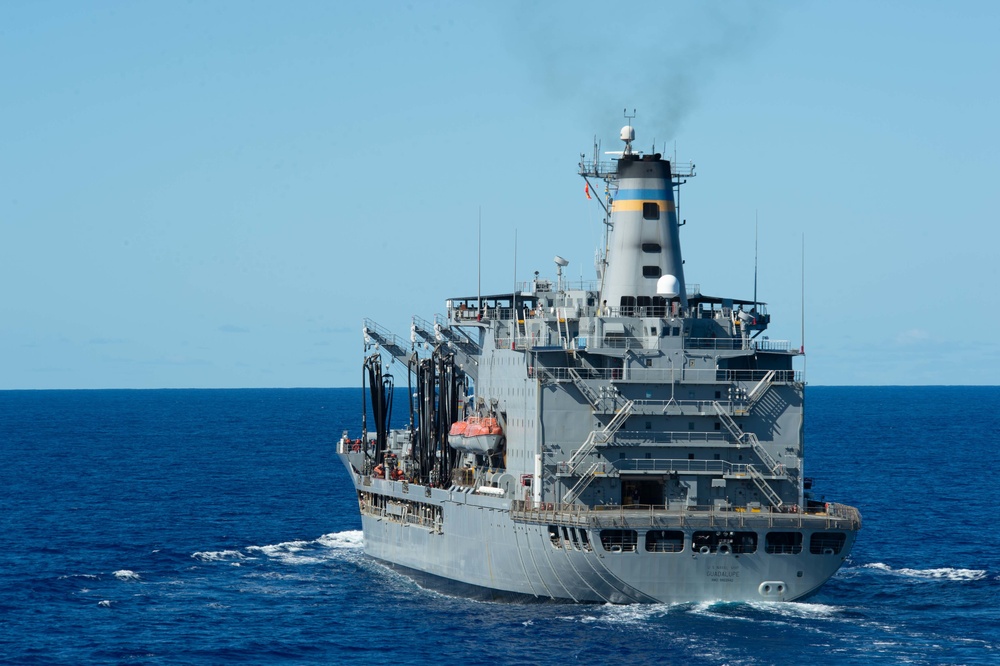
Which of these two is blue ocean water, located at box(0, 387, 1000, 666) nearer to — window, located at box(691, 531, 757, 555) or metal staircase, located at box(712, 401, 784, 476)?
window, located at box(691, 531, 757, 555)

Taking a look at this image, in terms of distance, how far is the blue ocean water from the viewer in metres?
48.8

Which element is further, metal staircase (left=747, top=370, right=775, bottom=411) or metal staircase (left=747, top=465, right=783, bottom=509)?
metal staircase (left=747, top=370, right=775, bottom=411)

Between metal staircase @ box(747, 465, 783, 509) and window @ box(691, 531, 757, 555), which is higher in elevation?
metal staircase @ box(747, 465, 783, 509)

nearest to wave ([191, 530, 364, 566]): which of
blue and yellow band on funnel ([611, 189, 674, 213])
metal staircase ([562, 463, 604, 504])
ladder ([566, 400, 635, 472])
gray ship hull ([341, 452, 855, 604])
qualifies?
gray ship hull ([341, 452, 855, 604])

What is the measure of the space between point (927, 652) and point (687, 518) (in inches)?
373

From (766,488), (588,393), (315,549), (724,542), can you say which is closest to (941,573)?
(766,488)

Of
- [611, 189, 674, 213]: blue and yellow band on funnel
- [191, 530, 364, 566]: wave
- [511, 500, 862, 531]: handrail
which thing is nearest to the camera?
[511, 500, 862, 531]: handrail

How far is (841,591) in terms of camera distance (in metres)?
58.6

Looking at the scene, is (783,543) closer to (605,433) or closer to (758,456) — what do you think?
(758,456)

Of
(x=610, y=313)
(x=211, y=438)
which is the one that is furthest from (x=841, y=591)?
(x=211, y=438)

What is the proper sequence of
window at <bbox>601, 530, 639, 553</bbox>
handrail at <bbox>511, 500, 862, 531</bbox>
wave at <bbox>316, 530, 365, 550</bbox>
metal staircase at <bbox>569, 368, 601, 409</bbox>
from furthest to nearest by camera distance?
wave at <bbox>316, 530, 365, 550</bbox>
metal staircase at <bbox>569, 368, 601, 409</bbox>
window at <bbox>601, 530, 639, 553</bbox>
handrail at <bbox>511, 500, 862, 531</bbox>

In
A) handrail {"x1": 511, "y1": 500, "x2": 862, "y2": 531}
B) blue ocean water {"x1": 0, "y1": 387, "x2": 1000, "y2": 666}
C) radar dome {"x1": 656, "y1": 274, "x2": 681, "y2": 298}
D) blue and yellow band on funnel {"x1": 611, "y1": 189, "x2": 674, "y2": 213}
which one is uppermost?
blue and yellow band on funnel {"x1": 611, "y1": 189, "x2": 674, "y2": 213}

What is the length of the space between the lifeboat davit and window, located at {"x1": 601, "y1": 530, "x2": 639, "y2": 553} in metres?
10.0

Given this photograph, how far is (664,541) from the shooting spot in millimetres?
52750
